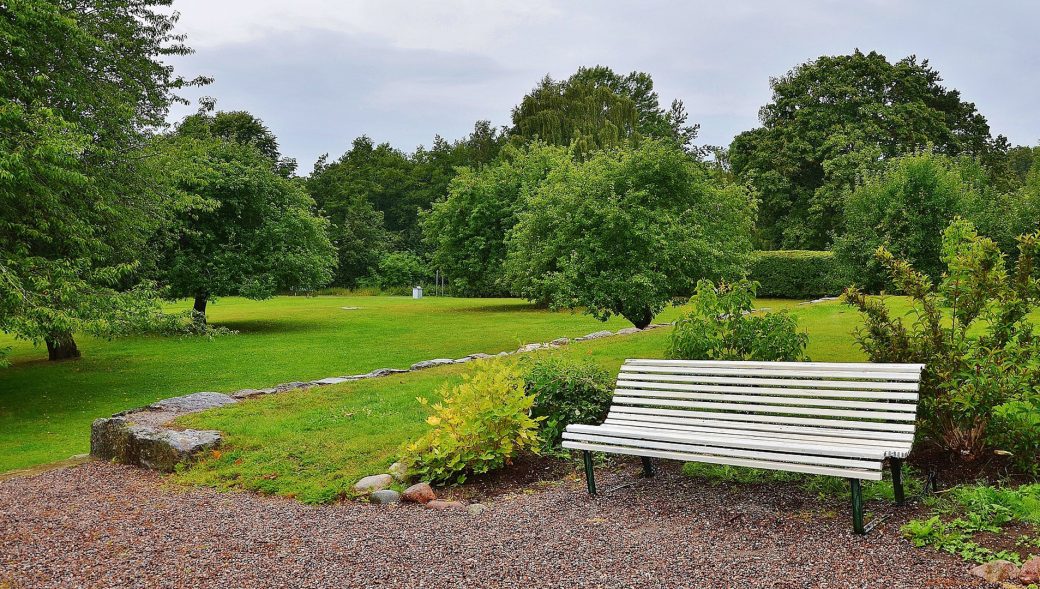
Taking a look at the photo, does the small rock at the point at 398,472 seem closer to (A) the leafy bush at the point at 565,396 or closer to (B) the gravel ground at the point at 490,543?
(B) the gravel ground at the point at 490,543

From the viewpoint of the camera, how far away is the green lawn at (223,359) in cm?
1256

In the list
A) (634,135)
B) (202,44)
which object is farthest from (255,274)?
(634,135)

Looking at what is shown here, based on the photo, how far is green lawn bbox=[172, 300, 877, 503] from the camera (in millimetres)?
6715

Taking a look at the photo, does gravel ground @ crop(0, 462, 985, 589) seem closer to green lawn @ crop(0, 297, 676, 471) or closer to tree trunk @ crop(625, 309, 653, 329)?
green lawn @ crop(0, 297, 676, 471)

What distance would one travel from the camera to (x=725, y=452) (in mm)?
5066

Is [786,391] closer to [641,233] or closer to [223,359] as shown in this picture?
[641,233]

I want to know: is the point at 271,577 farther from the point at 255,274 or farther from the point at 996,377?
the point at 255,274

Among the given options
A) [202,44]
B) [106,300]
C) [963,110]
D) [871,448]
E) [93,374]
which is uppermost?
[963,110]

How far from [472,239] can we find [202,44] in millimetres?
17622

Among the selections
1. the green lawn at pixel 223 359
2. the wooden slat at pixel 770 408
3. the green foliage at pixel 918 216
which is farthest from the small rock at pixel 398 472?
the green foliage at pixel 918 216

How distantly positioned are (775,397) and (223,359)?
16201 millimetres

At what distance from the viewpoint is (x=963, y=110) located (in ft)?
145

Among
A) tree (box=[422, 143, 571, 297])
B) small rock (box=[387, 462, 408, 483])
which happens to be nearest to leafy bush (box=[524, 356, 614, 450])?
small rock (box=[387, 462, 408, 483])

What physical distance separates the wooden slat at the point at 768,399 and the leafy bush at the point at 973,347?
1.74 ft
